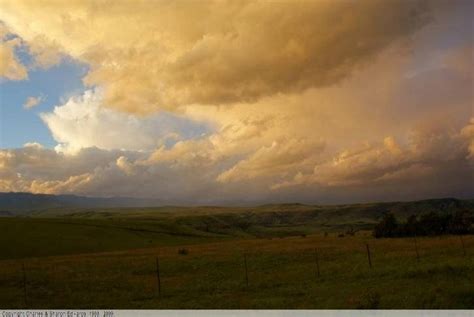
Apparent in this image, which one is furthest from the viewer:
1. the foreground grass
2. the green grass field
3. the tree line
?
the tree line

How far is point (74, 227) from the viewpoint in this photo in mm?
107438

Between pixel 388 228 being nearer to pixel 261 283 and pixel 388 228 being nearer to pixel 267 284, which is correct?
pixel 261 283

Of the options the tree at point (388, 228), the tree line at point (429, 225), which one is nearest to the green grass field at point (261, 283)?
the tree line at point (429, 225)

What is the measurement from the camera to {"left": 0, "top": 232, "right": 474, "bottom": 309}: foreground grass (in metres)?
25.8

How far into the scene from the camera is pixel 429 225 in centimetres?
8225

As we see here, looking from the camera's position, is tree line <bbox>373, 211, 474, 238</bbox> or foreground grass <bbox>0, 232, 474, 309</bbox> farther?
tree line <bbox>373, 211, 474, 238</bbox>

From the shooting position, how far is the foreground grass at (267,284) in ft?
Result: 84.6

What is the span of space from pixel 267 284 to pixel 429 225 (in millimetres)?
58650

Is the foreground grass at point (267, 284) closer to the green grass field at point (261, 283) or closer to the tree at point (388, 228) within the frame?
the green grass field at point (261, 283)

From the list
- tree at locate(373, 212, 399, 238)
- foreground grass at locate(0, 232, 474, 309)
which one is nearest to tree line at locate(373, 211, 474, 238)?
tree at locate(373, 212, 399, 238)

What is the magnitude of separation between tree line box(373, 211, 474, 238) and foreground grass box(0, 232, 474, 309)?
3607 centimetres

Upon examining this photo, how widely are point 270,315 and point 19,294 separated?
67.8 feet

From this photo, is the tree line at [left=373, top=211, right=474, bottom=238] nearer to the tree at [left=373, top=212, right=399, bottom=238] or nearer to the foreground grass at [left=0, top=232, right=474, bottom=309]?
the tree at [left=373, top=212, right=399, bottom=238]

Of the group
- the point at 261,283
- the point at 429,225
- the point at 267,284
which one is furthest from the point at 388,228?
the point at 267,284
